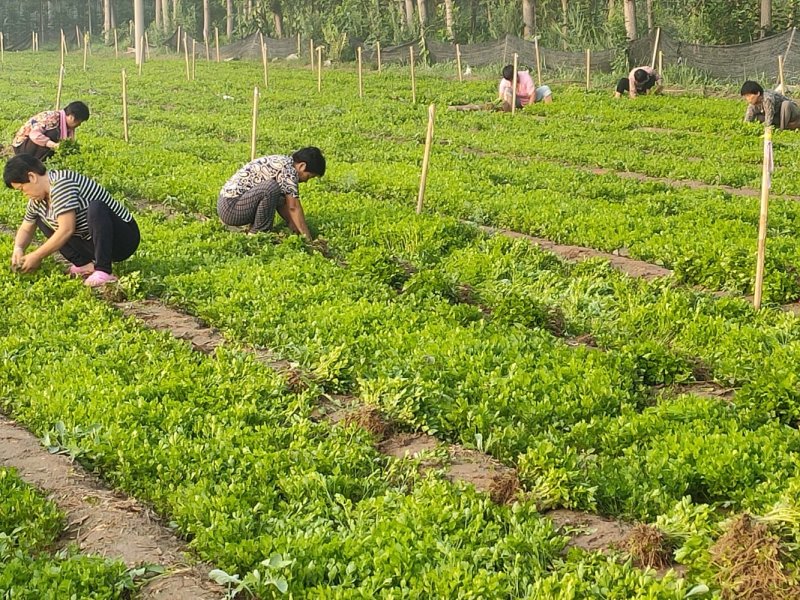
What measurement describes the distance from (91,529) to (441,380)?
9.22 feet

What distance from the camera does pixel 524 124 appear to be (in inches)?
860

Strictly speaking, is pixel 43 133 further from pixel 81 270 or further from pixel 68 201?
pixel 68 201

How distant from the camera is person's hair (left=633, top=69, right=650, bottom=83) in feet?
87.5

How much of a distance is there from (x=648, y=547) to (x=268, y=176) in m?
7.32

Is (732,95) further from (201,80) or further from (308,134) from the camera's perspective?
(201,80)

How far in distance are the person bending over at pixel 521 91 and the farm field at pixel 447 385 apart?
1128 cm

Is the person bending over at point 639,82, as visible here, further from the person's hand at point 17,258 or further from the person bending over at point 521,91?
the person's hand at point 17,258

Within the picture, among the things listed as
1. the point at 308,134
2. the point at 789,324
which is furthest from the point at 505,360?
the point at 308,134

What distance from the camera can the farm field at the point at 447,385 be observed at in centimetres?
466

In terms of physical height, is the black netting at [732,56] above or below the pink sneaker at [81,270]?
above

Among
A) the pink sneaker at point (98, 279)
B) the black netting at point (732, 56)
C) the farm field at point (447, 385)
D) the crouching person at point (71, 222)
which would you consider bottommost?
the farm field at point (447, 385)

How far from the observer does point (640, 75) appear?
1049 inches

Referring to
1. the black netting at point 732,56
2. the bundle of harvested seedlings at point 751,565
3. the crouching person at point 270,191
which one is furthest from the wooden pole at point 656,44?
the bundle of harvested seedlings at point 751,565

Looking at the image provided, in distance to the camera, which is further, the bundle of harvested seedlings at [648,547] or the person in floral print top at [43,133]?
the person in floral print top at [43,133]
